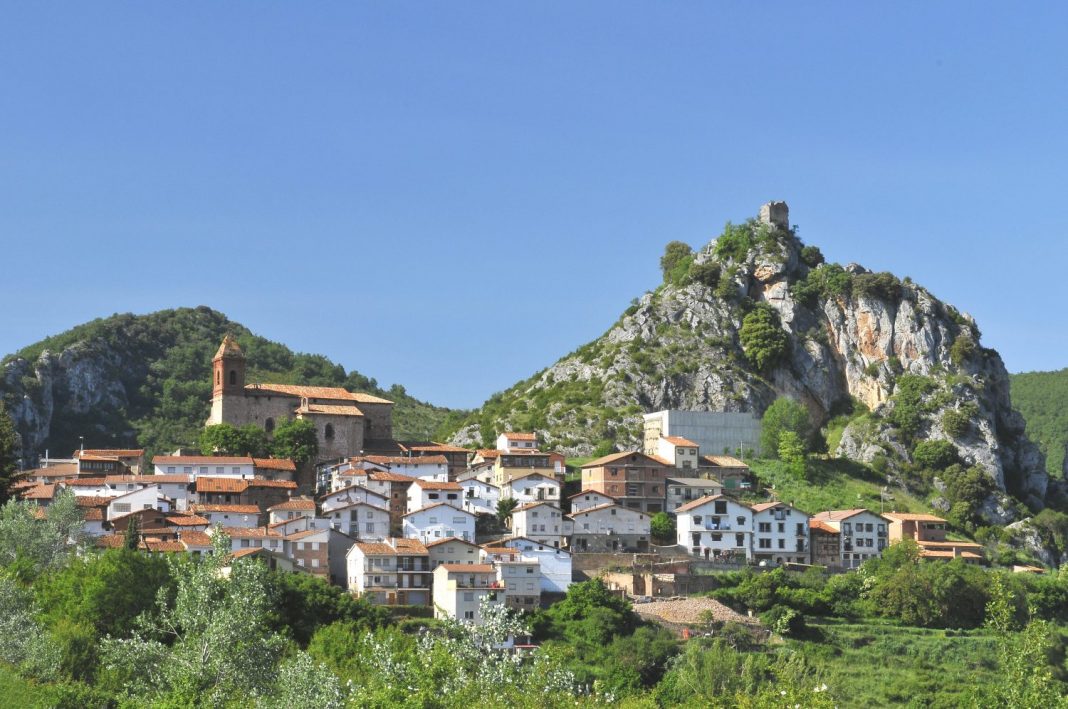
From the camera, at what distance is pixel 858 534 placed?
91000 millimetres

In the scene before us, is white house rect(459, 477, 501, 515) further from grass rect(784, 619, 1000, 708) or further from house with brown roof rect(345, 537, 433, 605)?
grass rect(784, 619, 1000, 708)

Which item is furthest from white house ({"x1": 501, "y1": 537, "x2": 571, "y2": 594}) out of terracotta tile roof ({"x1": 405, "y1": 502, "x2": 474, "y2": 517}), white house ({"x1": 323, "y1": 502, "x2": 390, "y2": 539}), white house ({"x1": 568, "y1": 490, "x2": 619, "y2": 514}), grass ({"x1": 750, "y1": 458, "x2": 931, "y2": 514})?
grass ({"x1": 750, "y1": 458, "x2": 931, "y2": 514})

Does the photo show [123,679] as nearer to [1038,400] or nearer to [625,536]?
[625,536]

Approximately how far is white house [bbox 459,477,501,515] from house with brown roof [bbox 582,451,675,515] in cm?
677

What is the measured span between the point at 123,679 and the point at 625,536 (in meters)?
40.0

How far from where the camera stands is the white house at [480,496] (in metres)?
86.8

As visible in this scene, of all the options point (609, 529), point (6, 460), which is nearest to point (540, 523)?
point (609, 529)

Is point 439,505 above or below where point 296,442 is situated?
below

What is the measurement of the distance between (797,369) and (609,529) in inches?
1627

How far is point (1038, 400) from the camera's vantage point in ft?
563

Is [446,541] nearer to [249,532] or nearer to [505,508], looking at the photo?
[505,508]

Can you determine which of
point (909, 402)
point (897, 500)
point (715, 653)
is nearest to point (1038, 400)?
point (909, 402)

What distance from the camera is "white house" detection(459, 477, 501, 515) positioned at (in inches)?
3418

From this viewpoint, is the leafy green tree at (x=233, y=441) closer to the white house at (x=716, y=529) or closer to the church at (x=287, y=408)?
the church at (x=287, y=408)
